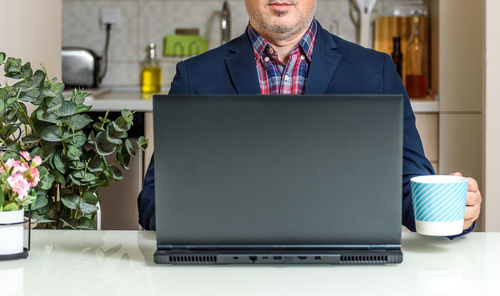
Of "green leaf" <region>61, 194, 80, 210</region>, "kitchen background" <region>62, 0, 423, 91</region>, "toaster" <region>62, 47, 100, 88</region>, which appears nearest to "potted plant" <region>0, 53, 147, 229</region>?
"green leaf" <region>61, 194, 80, 210</region>

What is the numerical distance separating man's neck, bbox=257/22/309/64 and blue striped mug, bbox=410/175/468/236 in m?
0.73

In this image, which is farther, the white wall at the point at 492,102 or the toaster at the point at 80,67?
the toaster at the point at 80,67

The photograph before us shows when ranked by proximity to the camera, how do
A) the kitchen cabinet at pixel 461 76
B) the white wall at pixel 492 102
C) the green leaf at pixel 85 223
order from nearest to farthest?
the green leaf at pixel 85 223 → the white wall at pixel 492 102 → the kitchen cabinet at pixel 461 76

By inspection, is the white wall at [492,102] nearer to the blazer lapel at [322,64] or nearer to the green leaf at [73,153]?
the blazer lapel at [322,64]

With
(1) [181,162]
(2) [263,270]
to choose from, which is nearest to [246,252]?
(2) [263,270]

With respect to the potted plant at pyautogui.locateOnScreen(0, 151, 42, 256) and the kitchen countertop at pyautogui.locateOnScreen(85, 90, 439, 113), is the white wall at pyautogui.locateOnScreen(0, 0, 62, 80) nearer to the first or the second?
the kitchen countertop at pyautogui.locateOnScreen(85, 90, 439, 113)

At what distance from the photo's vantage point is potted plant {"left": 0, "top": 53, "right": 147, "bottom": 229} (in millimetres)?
1380

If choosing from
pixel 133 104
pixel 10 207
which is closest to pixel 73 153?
pixel 10 207

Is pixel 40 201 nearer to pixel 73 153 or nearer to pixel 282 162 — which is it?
pixel 73 153

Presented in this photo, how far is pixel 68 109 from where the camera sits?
1374mm

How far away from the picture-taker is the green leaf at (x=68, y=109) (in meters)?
1.37

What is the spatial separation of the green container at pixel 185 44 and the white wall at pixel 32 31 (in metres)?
0.94

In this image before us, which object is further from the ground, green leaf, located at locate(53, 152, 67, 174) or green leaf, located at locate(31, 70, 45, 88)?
green leaf, located at locate(31, 70, 45, 88)

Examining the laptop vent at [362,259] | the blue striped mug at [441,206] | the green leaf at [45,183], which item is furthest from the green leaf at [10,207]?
the blue striped mug at [441,206]
